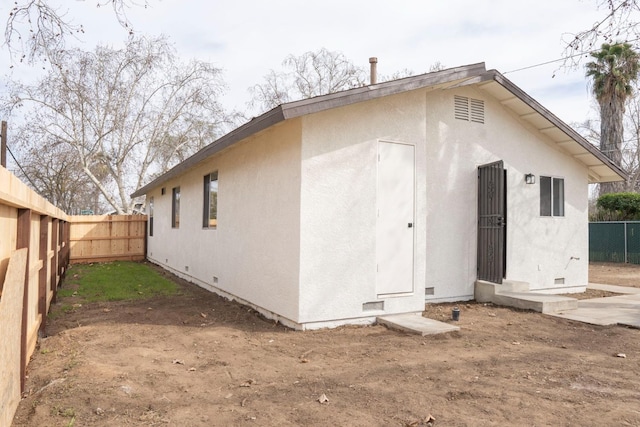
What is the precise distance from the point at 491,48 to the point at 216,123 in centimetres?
2088

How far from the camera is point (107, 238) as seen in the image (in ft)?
56.6

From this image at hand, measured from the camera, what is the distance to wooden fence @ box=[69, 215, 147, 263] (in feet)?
54.5

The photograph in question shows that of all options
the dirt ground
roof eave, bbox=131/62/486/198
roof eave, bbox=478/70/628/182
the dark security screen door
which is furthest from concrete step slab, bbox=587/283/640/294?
roof eave, bbox=131/62/486/198

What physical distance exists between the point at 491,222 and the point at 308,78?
24316 millimetres

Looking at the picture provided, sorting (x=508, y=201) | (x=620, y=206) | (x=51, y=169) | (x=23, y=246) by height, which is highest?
(x=51, y=169)

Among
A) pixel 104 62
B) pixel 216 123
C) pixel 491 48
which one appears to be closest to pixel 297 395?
pixel 491 48

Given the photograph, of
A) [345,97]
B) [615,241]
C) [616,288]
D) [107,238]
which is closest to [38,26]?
[345,97]

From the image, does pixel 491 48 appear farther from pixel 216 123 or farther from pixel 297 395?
pixel 216 123

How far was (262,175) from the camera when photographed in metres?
7.08

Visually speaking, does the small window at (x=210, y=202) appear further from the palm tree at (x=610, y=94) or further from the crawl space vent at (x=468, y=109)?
the palm tree at (x=610, y=94)

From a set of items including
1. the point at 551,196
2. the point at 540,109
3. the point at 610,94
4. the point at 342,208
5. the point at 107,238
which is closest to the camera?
the point at 342,208

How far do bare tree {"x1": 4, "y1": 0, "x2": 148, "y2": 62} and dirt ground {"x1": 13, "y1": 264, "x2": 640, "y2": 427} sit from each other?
10.6 ft

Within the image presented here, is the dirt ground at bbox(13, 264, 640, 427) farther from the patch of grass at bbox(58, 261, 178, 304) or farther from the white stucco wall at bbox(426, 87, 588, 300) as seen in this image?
the patch of grass at bbox(58, 261, 178, 304)

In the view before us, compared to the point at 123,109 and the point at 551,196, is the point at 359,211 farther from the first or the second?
the point at 123,109
